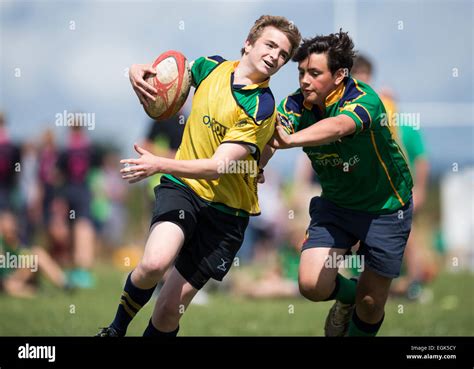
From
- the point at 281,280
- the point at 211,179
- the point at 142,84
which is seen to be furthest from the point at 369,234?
the point at 281,280

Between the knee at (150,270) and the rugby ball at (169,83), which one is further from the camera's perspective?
the rugby ball at (169,83)

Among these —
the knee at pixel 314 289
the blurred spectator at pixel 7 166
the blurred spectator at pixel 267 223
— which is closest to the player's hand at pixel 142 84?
the knee at pixel 314 289

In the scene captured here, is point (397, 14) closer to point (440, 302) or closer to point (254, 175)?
point (440, 302)

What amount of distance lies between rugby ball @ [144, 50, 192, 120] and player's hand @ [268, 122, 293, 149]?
0.60m

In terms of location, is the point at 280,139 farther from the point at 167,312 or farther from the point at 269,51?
the point at 167,312

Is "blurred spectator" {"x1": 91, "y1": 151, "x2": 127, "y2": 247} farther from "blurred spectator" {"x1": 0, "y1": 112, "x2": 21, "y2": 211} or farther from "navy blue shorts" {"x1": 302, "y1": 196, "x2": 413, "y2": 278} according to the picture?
"navy blue shorts" {"x1": 302, "y1": 196, "x2": 413, "y2": 278}

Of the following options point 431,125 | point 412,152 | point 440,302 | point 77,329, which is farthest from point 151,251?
point 431,125

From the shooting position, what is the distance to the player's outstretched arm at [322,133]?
4578mm

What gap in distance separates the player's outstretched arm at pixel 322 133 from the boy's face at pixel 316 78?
23cm

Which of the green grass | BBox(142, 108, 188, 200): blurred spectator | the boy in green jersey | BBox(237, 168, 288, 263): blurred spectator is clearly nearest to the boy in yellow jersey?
the boy in green jersey

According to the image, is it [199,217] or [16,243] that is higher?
[199,217]

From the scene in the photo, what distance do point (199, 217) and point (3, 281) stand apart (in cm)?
569

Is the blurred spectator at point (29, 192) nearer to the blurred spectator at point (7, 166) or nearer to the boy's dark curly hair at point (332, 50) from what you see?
the blurred spectator at point (7, 166)

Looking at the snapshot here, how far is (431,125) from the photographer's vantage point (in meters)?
15.1
